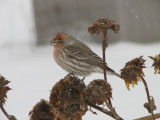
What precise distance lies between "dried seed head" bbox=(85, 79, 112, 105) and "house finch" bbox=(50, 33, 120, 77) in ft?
6.01

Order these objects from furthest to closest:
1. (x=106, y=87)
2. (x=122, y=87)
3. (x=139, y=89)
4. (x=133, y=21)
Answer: (x=133, y=21) < (x=122, y=87) < (x=139, y=89) < (x=106, y=87)

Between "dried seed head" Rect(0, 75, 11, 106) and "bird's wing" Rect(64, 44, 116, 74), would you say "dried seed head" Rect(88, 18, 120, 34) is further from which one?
"bird's wing" Rect(64, 44, 116, 74)

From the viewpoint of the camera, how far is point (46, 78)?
5957 mm

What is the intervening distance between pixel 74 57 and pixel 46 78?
2.74 m

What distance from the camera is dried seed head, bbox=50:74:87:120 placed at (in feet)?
3.97

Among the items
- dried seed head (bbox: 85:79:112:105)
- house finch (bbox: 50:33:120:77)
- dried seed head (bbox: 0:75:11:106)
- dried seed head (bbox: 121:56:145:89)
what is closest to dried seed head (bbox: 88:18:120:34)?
dried seed head (bbox: 121:56:145:89)

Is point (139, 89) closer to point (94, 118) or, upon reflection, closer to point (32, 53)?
point (94, 118)

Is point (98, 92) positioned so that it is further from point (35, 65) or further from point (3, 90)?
point (35, 65)

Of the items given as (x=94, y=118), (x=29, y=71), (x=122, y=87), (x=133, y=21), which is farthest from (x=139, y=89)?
(x=133, y=21)

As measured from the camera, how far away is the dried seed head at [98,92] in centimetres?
110

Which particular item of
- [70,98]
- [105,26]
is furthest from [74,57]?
[70,98]

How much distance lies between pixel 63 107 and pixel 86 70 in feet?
6.26

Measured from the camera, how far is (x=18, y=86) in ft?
18.9

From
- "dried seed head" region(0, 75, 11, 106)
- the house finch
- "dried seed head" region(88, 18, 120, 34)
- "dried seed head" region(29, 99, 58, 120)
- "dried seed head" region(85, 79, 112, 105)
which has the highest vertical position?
the house finch
